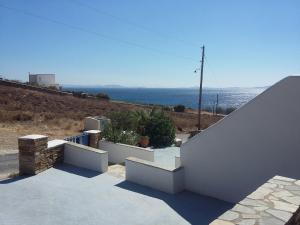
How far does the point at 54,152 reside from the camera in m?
11.0

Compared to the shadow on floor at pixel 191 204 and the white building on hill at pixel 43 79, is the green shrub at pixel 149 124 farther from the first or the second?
the white building on hill at pixel 43 79

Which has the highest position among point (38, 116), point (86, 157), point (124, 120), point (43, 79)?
point (43, 79)

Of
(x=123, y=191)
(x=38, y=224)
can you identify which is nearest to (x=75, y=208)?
(x=38, y=224)

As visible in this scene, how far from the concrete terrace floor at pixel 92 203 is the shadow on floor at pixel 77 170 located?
0.06 m

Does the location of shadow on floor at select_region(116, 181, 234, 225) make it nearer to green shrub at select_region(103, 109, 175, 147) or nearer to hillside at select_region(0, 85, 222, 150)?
green shrub at select_region(103, 109, 175, 147)

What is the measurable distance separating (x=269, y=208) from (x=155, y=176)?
5.59 meters

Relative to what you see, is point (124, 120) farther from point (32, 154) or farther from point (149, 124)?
point (32, 154)

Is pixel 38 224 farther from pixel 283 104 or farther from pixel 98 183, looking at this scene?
pixel 283 104

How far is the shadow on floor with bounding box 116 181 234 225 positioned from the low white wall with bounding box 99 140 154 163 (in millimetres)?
2473

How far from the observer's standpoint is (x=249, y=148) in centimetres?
879

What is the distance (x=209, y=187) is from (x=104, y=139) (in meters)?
5.44

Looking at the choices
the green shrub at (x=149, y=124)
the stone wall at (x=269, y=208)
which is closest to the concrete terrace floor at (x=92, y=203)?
the stone wall at (x=269, y=208)

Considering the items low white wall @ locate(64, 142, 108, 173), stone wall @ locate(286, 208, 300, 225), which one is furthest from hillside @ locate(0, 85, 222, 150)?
stone wall @ locate(286, 208, 300, 225)

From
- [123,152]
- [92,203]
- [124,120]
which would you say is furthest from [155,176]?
[124,120]
